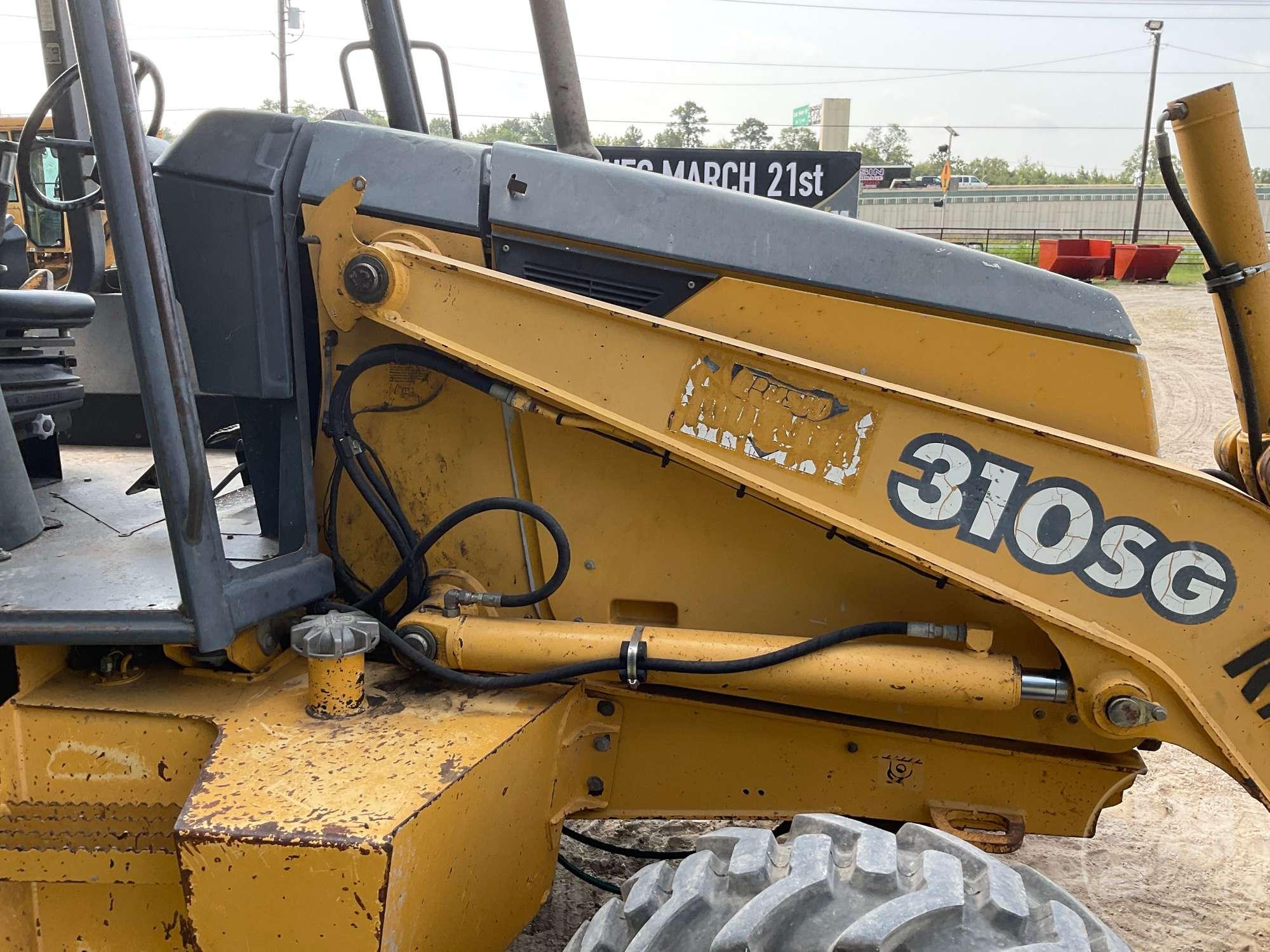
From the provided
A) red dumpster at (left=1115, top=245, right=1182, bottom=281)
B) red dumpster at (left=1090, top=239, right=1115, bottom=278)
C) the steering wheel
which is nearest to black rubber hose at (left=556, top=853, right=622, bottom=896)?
the steering wheel

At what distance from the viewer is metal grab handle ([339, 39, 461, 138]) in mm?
2793

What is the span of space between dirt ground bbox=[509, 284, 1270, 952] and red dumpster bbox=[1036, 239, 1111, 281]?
58.1ft

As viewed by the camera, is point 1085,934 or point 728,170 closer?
point 1085,934

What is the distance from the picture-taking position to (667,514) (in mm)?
2109

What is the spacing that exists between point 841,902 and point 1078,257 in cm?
2141

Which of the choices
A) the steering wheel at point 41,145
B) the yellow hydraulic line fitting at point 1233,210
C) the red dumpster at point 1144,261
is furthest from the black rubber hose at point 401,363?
the red dumpster at point 1144,261

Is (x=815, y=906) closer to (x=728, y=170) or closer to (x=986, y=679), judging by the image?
(x=986, y=679)

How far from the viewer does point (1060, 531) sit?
1820 mm

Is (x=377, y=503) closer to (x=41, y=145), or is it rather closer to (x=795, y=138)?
(x=41, y=145)

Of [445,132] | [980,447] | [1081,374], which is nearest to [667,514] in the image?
[980,447]

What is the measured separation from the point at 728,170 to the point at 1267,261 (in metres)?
5.91

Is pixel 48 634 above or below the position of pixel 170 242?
below

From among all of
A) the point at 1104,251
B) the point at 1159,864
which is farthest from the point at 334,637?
the point at 1104,251

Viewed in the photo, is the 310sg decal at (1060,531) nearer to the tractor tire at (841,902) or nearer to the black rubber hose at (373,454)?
the tractor tire at (841,902)
